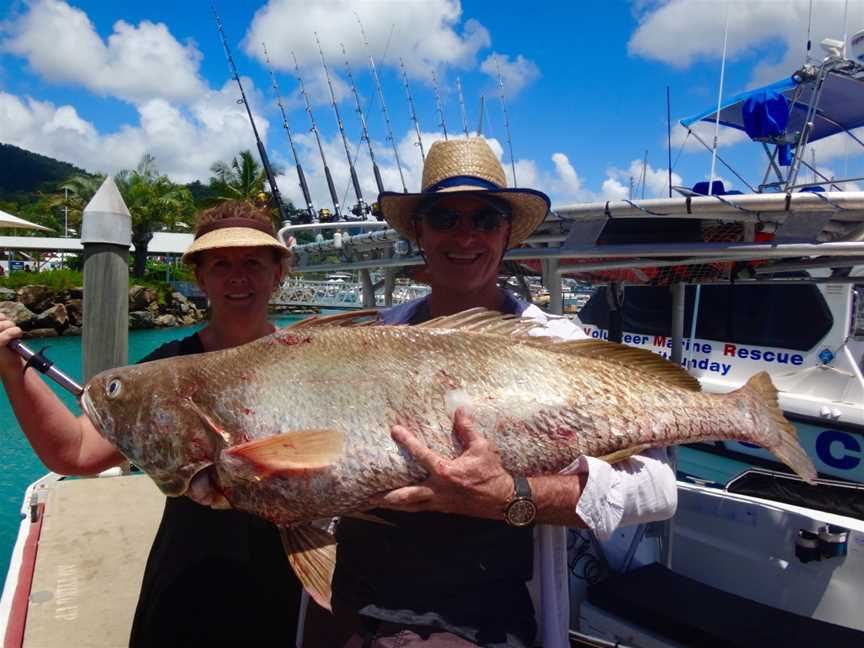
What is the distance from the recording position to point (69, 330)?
3425 centimetres

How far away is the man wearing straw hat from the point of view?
5.81 feet

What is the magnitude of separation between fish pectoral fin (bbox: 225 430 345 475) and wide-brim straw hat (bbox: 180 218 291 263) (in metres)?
0.98

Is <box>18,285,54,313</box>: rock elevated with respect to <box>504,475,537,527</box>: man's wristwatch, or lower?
lower

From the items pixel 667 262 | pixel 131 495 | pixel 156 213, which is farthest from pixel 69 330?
pixel 667 262

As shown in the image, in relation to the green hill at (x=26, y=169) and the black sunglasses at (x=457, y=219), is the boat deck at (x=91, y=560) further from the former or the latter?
the green hill at (x=26, y=169)

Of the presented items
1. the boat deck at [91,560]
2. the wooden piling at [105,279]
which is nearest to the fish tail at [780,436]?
the boat deck at [91,560]

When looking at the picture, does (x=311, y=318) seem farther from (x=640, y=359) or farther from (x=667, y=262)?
(x=667, y=262)

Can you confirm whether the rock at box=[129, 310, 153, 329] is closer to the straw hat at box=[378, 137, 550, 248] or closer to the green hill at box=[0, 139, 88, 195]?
the straw hat at box=[378, 137, 550, 248]

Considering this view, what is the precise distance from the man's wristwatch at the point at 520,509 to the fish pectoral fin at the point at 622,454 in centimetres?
29

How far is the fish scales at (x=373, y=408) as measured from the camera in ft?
5.97

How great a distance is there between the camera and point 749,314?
10.4 metres

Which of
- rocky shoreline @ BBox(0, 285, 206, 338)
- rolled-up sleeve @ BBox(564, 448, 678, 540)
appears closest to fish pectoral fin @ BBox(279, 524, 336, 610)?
rolled-up sleeve @ BBox(564, 448, 678, 540)

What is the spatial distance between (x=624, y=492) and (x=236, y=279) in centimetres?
177

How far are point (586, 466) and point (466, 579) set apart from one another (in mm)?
528
